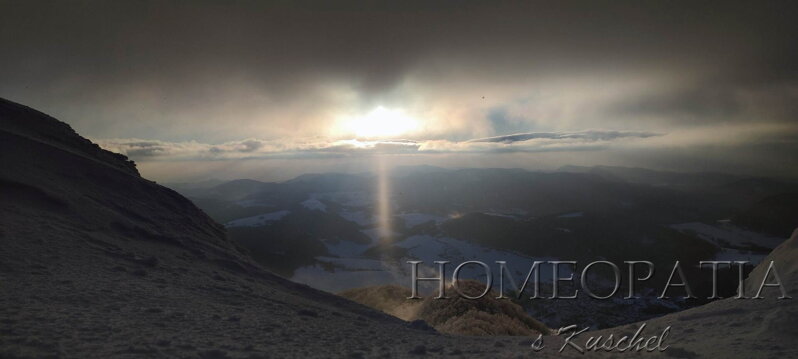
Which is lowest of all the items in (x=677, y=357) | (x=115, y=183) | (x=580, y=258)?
(x=580, y=258)

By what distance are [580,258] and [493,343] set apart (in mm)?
101146

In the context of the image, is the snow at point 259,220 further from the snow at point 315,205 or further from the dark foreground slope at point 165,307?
the dark foreground slope at point 165,307

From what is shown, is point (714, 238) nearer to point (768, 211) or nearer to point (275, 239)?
point (768, 211)

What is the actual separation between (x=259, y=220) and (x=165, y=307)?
13726 cm

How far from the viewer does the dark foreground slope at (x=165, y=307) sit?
5824 mm

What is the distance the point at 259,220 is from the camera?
136500mm

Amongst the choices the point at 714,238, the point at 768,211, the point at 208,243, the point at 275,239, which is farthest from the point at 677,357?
the point at 768,211

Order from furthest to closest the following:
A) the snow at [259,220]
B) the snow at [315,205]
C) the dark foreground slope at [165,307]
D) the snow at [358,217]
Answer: the snow at [315,205] < the snow at [358,217] < the snow at [259,220] < the dark foreground slope at [165,307]

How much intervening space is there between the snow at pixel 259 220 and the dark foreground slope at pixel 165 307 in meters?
119

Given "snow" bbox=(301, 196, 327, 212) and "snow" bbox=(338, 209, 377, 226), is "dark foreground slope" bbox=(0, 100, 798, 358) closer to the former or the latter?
"snow" bbox=(338, 209, 377, 226)

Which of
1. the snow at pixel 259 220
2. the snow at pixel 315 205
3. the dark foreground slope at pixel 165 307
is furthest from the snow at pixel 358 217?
the dark foreground slope at pixel 165 307

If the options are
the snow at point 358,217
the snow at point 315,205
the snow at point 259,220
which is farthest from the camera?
the snow at point 315,205

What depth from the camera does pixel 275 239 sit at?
346ft

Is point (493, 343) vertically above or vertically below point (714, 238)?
above
